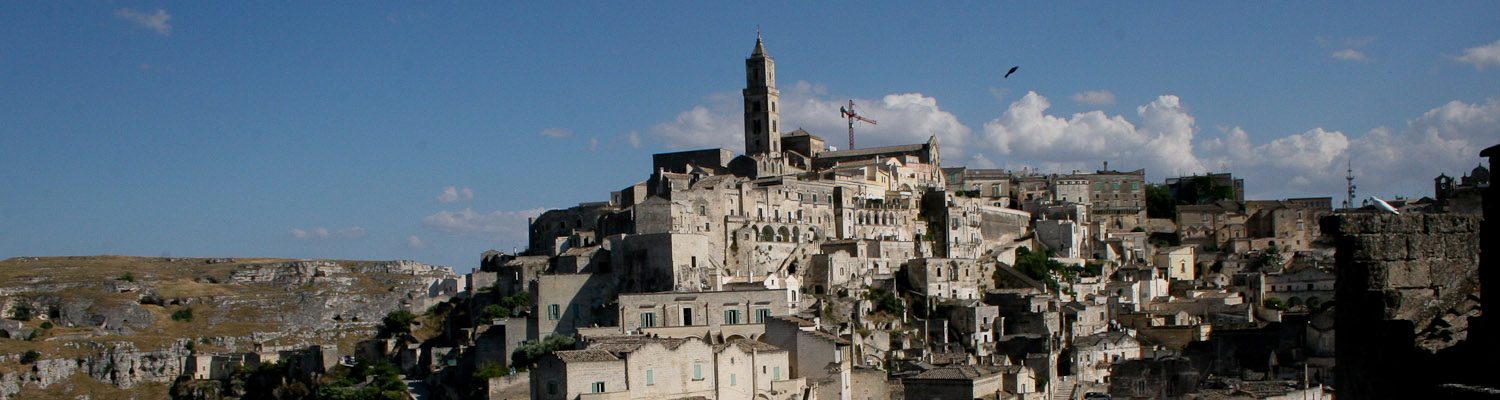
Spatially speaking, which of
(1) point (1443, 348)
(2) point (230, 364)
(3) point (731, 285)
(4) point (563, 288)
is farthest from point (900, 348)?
(1) point (1443, 348)

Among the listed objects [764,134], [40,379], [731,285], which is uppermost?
[764,134]

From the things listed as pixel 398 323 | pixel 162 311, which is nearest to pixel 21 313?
pixel 162 311

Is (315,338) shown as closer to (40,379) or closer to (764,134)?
(40,379)

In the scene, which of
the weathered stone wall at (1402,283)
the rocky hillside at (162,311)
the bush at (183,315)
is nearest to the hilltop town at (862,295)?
the rocky hillside at (162,311)

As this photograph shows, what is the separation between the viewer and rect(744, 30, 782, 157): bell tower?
292 ft

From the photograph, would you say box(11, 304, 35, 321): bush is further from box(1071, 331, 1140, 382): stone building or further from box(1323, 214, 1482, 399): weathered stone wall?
box(1323, 214, 1482, 399): weathered stone wall

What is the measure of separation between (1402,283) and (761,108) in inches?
3094

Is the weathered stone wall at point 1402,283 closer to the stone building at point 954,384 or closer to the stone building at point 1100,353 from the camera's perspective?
the stone building at point 954,384

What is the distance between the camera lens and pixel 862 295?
2584 inches

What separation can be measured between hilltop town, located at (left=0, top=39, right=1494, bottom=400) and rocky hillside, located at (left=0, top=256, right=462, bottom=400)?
2060 millimetres

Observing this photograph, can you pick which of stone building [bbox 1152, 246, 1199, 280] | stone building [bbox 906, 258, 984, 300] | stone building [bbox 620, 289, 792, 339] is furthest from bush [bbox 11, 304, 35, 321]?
stone building [bbox 1152, 246, 1199, 280]

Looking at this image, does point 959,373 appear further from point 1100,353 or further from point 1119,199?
point 1119,199

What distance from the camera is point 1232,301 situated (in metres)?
70.8

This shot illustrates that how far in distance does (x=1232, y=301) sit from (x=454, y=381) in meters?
37.9
